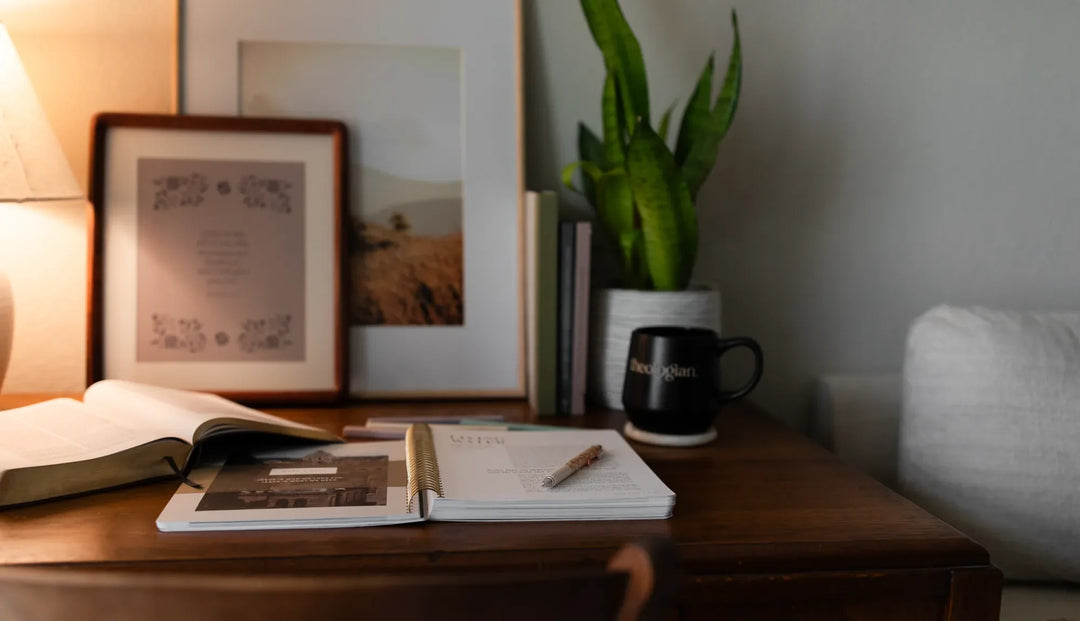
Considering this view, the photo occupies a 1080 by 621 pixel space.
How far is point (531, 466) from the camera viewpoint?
0.82m

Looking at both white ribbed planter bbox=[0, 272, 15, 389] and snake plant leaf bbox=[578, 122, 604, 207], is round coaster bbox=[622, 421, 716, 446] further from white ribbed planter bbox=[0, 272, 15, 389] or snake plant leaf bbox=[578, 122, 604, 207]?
white ribbed planter bbox=[0, 272, 15, 389]

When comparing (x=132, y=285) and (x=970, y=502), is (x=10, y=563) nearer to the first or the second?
(x=132, y=285)

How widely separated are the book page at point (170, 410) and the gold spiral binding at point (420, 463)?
0.10 metres

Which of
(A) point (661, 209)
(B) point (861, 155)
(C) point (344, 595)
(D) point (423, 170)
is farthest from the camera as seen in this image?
→ (B) point (861, 155)

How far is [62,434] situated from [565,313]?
0.57m

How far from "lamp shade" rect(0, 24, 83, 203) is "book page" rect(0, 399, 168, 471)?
9.8 inches

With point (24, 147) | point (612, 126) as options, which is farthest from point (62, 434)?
point (612, 126)

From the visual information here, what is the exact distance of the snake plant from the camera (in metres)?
1.04

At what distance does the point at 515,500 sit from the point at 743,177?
734 mm

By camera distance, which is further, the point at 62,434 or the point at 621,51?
the point at 621,51

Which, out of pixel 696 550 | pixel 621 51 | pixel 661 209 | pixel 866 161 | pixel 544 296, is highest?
pixel 621 51

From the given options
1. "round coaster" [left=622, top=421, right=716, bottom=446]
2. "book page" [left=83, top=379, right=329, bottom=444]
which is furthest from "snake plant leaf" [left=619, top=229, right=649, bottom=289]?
"book page" [left=83, top=379, right=329, bottom=444]

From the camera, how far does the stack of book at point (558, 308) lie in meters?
1.05

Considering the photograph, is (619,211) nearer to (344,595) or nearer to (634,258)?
(634,258)
